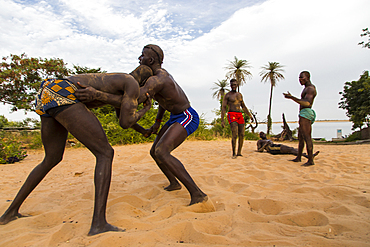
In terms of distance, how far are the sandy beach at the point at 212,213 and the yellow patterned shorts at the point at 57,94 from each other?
1.10 meters

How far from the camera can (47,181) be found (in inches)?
152

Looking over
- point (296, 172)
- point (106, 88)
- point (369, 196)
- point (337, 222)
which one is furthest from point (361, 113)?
point (106, 88)

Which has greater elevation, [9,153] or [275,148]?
[275,148]

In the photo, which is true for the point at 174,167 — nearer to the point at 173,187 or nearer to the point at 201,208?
the point at 201,208

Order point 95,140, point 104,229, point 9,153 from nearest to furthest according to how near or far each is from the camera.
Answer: point 104,229
point 95,140
point 9,153

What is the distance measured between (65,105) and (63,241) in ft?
3.71

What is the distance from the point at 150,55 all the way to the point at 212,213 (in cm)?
196

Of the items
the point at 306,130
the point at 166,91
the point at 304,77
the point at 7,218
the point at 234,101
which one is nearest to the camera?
the point at 7,218

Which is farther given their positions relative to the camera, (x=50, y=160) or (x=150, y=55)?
(x=150, y=55)

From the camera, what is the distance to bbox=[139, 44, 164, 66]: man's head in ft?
8.73

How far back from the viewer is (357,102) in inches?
666

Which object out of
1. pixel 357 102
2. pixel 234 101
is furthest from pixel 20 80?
pixel 357 102

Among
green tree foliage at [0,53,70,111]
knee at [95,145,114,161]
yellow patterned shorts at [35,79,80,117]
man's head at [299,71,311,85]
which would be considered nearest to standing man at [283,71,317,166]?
man's head at [299,71,311,85]

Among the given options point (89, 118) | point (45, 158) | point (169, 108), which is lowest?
point (45, 158)
